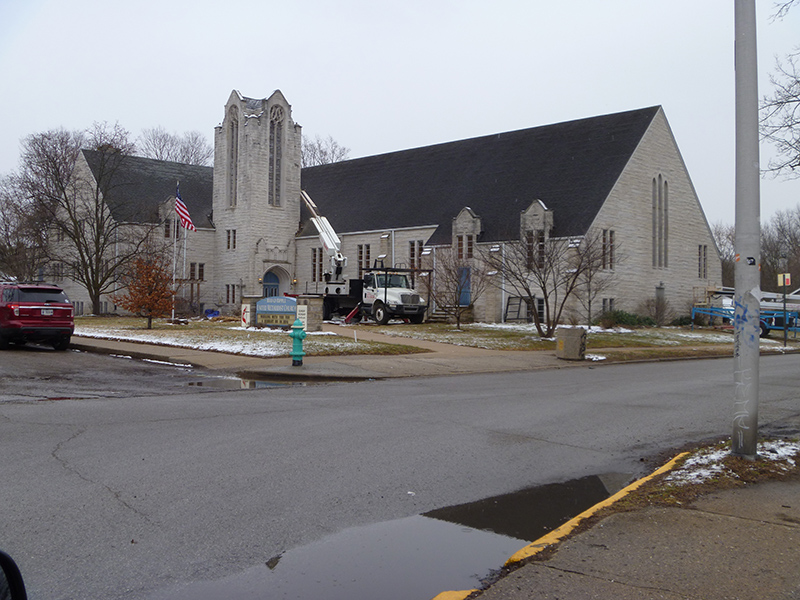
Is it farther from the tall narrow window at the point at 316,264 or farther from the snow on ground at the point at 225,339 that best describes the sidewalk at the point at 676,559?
the tall narrow window at the point at 316,264

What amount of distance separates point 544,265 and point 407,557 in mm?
26512

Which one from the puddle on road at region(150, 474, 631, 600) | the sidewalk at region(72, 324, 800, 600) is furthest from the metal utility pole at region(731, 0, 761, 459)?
the puddle on road at region(150, 474, 631, 600)

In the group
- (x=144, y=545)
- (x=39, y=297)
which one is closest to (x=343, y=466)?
(x=144, y=545)

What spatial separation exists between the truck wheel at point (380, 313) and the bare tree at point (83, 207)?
1641cm

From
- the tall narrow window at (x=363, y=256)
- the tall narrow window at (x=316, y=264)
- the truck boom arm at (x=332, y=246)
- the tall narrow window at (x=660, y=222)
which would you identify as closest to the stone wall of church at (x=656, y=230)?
the tall narrow window at (x=660, y=222)

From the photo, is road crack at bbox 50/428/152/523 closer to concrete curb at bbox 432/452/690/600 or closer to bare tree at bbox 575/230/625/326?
concrete curb at bbox 432/452/690/600

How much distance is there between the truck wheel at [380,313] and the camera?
115ft

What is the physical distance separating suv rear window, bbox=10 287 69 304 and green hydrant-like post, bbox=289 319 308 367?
7840 mm

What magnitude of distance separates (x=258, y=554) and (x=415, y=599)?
1201 mm

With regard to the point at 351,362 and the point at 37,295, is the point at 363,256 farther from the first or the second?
the point at 351,362

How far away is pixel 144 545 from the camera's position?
16.7 feet

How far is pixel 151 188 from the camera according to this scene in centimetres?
5222

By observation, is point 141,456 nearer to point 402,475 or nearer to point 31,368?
point 402,475

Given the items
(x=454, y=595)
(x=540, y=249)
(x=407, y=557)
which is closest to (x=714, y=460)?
(x=407, y=557)
